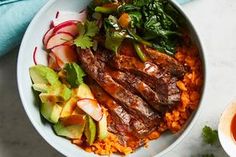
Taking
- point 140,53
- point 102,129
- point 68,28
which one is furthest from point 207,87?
A: point 68,28

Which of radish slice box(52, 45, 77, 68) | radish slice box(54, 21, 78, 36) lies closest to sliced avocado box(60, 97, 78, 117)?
radish slice box(52, 45, 77, 68)

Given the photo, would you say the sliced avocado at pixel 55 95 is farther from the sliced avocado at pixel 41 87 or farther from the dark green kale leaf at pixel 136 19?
the dark green kale leaf at pixel 136 19

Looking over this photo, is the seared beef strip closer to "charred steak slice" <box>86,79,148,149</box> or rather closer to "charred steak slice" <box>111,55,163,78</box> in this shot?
"charred steak slice" <box>111,55,163,78</box>

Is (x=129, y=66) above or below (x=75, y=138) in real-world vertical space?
above

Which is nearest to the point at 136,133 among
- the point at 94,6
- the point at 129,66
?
the point at 129,66

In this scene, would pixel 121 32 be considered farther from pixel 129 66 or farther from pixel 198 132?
pixel 198 132

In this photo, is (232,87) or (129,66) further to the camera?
(232,87)
